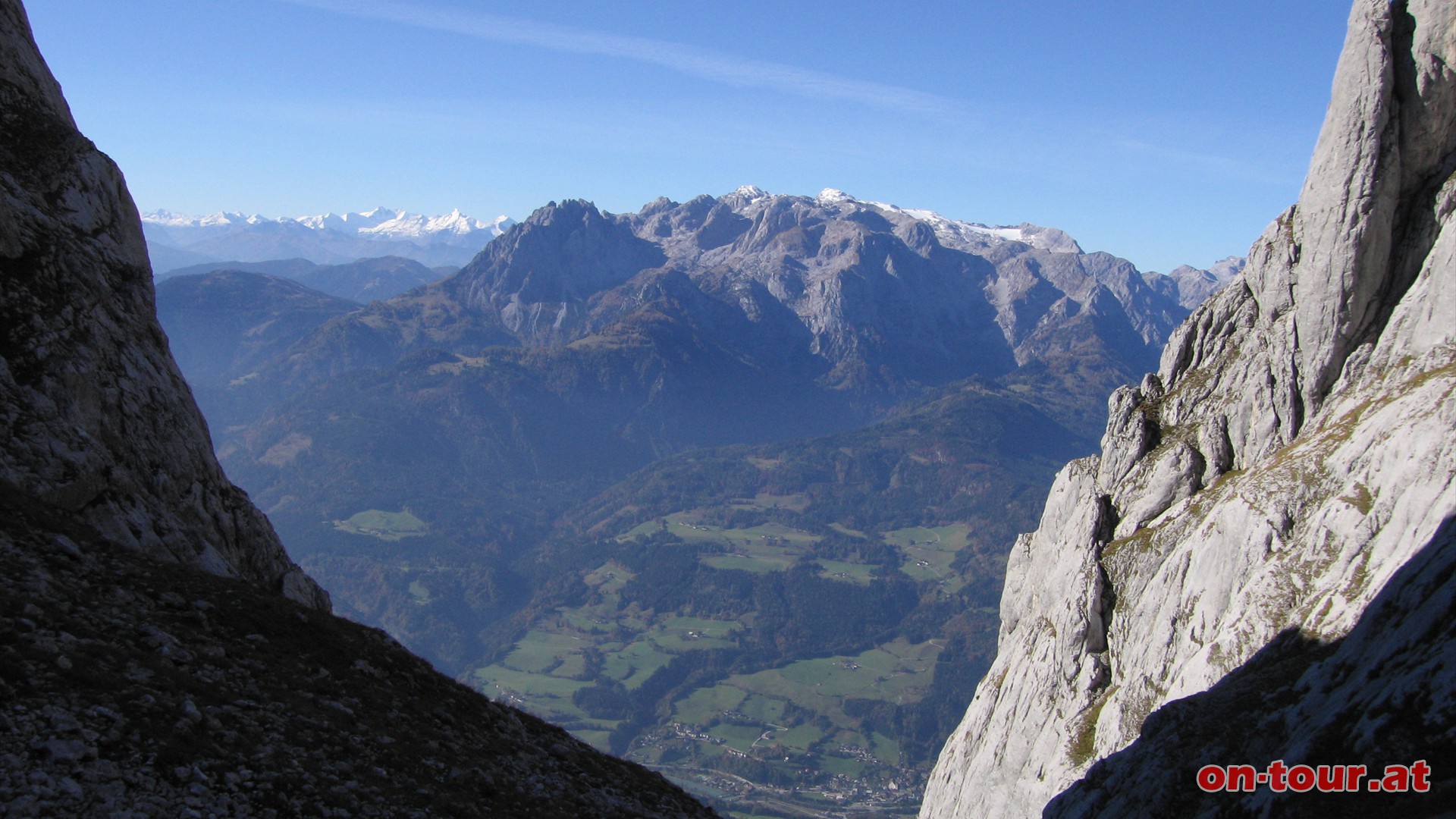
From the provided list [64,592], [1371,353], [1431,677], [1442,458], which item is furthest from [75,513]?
[1371,353]

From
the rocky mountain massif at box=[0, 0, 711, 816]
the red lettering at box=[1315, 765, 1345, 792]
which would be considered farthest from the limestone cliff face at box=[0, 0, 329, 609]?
the red lettering at box=[1315, 765, 1345, 792]

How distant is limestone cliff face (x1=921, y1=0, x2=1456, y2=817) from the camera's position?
1438 inches

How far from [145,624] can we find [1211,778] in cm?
3007

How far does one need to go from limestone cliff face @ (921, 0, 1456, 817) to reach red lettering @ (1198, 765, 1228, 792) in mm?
650

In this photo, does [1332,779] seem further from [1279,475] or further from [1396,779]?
[1279,475]

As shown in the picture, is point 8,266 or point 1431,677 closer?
point 1431,677

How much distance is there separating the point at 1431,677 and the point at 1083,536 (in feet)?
121

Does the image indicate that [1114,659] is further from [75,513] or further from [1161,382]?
[75,513]

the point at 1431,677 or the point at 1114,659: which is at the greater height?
the point at 1431,677

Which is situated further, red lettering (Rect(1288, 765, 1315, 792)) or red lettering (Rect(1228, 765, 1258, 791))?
red lettering (Rect(1228, 765, 1258, 791))

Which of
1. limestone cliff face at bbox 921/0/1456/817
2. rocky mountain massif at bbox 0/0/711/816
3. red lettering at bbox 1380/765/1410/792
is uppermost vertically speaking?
limestone cliff face at bbox 921/0/1456/817

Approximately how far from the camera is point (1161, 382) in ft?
199

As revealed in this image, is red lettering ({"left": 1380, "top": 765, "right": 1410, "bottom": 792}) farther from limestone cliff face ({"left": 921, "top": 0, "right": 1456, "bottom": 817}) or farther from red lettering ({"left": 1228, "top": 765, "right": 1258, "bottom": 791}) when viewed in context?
limestone cliff face ({"left": 921, "top": 0, "right": 1456, "bottom": 817})

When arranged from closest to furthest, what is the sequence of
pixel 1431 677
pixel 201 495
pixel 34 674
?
1. pixel 34 674
2. pixel 1431 677
3. pixel 201 495
